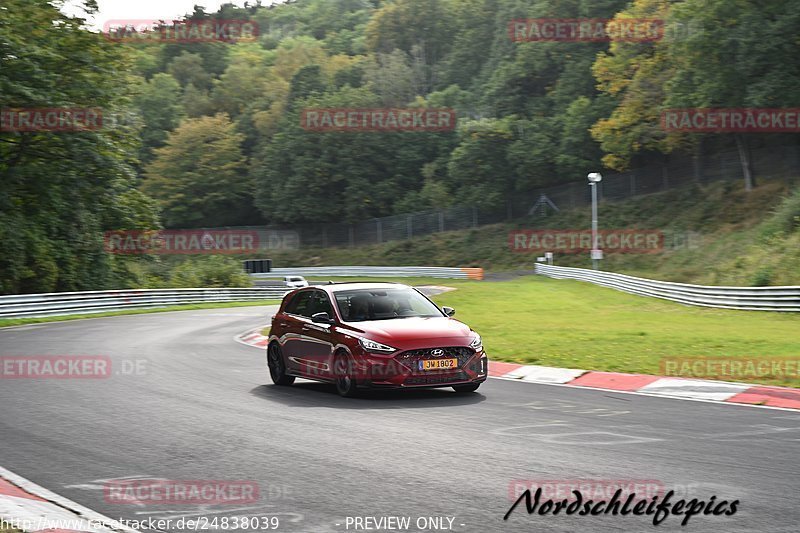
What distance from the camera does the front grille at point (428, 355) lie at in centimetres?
1348

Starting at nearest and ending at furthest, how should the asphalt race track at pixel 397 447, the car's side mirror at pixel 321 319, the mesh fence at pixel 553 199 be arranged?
1. the asphalt race track at pixel 397 447
2. the car's side mirror at pixel 321 319
3. the mesh fence at pixel 553 199

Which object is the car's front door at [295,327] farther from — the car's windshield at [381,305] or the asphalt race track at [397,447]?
the car's windshield at [381,305]

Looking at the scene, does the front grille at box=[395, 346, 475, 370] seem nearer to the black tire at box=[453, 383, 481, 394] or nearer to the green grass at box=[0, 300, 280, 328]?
the black tire at box=[453, 383, 481, 394]

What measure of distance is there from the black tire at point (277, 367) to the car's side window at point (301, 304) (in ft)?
2.05

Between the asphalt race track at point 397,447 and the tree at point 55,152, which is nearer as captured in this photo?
the asphalt race track at point 397,447

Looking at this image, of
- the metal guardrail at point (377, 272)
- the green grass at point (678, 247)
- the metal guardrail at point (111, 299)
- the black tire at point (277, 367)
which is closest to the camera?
the black tire at point (277, 367)

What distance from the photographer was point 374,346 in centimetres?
1359

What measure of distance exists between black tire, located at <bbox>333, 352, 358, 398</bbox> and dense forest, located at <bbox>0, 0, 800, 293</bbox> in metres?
31.2

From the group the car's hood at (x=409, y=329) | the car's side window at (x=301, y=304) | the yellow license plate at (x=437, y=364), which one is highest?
the car's side window at (x=301, y=304)

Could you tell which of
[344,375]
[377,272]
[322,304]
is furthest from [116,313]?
[377,272]

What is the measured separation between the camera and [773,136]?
64.2 m

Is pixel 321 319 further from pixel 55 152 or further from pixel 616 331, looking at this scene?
pixel 55 152

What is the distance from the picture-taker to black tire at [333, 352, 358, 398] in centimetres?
1390

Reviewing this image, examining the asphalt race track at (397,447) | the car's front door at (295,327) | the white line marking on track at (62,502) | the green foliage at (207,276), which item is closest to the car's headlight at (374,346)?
the asphalt race track at (397,447)
